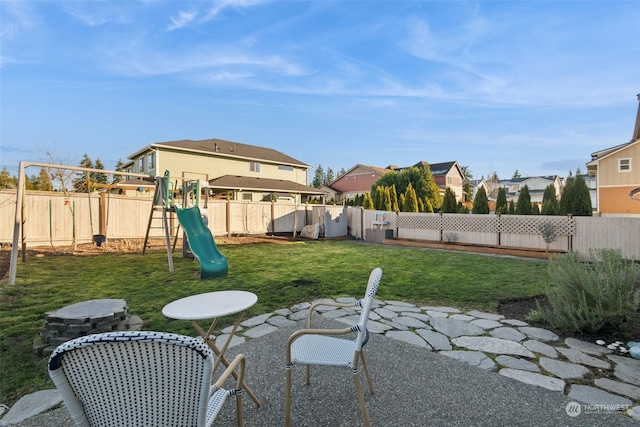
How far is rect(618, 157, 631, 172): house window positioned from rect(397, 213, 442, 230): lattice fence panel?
488 inches

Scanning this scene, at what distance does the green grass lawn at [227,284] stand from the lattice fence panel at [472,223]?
206 centimetres

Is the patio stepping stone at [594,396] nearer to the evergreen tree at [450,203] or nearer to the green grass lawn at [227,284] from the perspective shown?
the green grass lawn at [227,284]

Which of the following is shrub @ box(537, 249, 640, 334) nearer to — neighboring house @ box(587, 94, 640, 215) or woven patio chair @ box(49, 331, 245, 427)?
woven patio chair @ box(49, 331, 245, 427)

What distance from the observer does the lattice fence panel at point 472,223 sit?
1032cm

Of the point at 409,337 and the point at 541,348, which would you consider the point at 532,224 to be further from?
the point at 409,337

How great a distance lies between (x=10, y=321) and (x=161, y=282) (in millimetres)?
2087

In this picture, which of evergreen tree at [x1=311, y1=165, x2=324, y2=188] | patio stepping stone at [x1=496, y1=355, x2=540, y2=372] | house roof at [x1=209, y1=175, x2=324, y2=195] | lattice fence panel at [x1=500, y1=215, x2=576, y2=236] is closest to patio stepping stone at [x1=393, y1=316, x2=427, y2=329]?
patio stepping stone at [x1=496, y1=355, x2=540, y2=372]

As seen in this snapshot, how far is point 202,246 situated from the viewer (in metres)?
6.46

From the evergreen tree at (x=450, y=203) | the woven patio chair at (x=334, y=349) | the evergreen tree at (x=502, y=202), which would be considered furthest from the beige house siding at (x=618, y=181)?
the woven patio chair at (x=334, y=349)

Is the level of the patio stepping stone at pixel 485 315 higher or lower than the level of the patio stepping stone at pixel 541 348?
higher

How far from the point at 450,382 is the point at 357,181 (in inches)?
1446

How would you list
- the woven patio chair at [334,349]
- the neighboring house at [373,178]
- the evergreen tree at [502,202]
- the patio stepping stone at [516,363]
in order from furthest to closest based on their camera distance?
the neighboring house at [373,178] → the evergreen tree at [502,202] → the patio stepping stone at [516,363] → the woven patio chair at [334,349]

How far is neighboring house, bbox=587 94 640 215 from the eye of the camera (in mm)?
15680

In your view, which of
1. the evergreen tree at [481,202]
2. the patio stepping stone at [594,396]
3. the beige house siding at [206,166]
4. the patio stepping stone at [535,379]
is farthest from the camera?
the beige house siding at [206,166]
